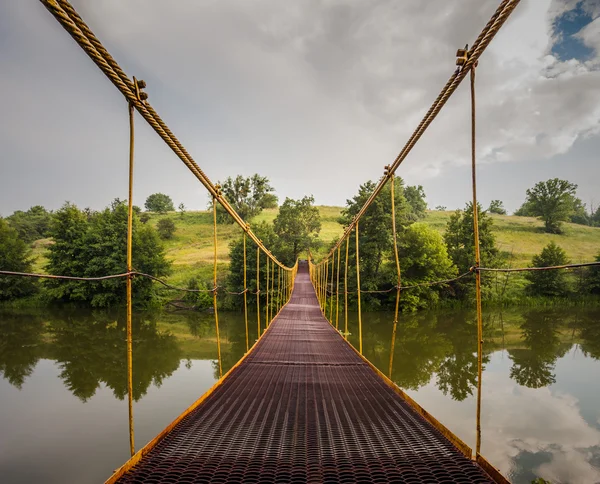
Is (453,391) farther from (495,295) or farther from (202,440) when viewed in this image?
(495,295)

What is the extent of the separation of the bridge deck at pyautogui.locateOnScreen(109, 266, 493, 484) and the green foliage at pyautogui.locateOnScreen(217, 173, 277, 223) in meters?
26.8

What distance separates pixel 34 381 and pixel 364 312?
1062 centimetres

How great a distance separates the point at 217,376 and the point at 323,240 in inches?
713

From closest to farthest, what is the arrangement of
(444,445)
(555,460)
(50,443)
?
1. (444,445)
2. (555,460)
3. (50,443)

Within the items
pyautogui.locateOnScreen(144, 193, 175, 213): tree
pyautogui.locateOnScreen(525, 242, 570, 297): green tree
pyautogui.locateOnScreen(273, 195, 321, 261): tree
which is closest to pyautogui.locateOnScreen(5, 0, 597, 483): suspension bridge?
pyautogui.locateOnScreen(273, 195, 321, 261): tree

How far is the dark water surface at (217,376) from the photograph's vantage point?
14.3 feet

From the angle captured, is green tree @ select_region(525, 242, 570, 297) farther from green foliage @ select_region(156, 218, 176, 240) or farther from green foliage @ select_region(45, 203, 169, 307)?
green foliage @ select_region(156, 218, 176, 240)

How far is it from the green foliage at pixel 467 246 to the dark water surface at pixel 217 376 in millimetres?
2424

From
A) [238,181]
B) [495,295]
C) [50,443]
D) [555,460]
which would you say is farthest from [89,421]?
[238,181]

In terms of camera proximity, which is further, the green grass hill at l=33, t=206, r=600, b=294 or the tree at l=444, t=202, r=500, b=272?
the green grass hill at l=33, t=206, r=600, b=294

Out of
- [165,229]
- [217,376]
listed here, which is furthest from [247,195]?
[217,376]

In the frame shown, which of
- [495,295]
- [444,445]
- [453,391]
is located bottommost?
[453,391]

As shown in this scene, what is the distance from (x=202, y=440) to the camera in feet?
3.33

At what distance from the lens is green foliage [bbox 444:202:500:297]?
50.1 feet
